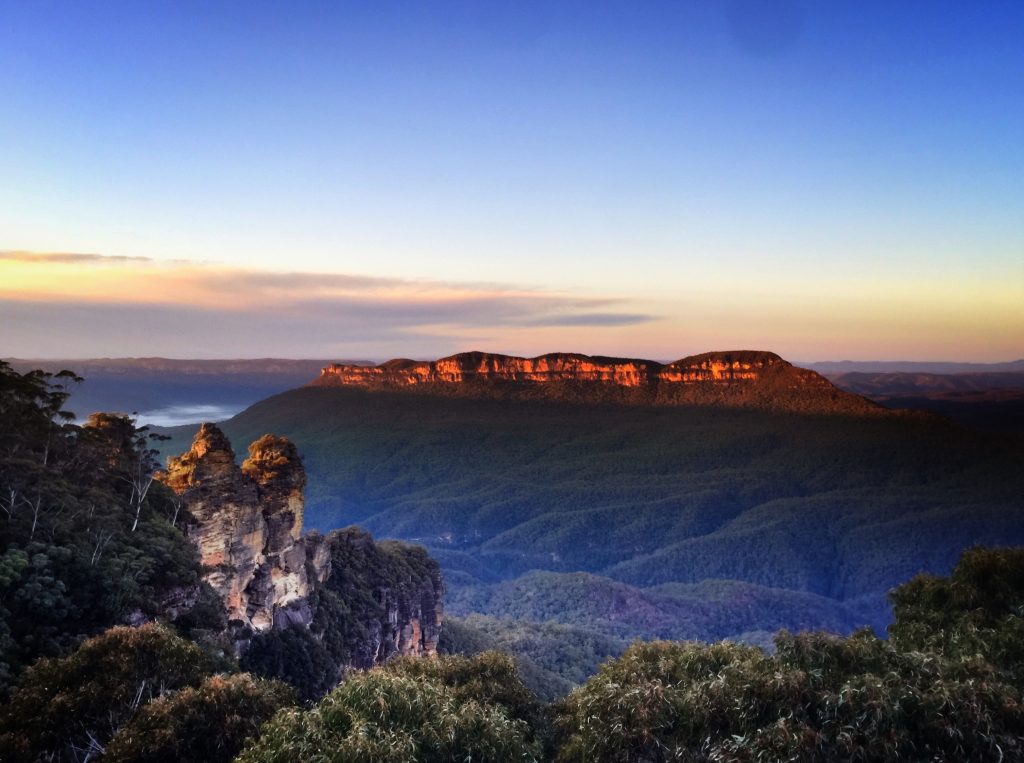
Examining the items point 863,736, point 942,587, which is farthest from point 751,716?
point 942,587

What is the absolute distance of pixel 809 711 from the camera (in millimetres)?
16234

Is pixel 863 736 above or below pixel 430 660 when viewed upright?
above

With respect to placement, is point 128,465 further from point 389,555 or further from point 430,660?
point 389,555

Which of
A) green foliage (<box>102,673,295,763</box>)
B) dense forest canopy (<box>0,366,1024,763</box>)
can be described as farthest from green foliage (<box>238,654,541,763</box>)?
green foliage (<box>102,673,295,763</box>)

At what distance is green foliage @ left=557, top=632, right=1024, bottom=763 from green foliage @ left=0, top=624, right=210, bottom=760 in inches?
448

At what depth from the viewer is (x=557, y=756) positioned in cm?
1798

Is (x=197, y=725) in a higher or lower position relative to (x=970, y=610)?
lower

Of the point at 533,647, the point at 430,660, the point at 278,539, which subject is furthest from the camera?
the point at 533,647

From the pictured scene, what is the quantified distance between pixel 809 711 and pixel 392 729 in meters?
9.31

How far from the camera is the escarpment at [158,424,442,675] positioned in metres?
43.2

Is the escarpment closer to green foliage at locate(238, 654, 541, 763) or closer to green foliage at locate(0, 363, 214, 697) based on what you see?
green foliage at locate(0, 363, 214, 697)

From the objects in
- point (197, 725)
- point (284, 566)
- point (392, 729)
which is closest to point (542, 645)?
point (284, 566)

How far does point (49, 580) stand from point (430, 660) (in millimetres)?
14541

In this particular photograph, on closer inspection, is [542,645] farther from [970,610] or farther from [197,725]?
[197,725]
